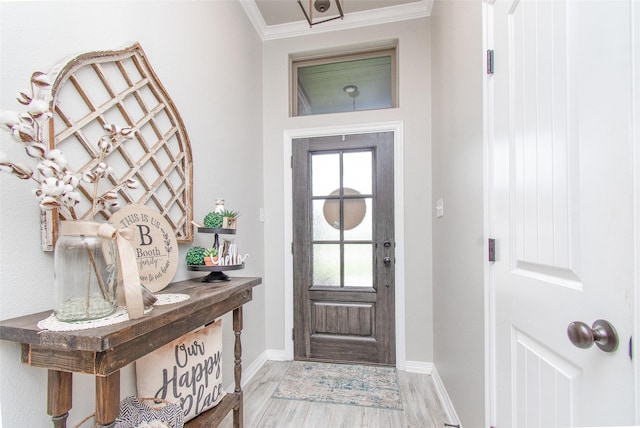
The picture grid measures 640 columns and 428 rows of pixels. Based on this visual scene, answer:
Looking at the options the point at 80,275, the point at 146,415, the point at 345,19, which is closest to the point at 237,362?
the point at 146,415

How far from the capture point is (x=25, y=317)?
0.81m

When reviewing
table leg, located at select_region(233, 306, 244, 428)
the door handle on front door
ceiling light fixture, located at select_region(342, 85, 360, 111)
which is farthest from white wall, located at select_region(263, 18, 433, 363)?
the door handle on front door

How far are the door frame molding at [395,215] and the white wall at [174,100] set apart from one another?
23cm

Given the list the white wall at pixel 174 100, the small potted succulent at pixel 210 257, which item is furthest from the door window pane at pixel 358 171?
the small potted succulent at pixel 210 257

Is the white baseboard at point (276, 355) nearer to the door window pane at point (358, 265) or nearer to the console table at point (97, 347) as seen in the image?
the door window pane at point (358, 265)

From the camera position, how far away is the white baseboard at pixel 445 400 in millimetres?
1675

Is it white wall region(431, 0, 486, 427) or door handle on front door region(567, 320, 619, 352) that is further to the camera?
white wall region(431, 0, 486, 427)

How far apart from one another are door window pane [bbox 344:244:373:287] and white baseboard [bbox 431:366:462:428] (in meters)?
0.83

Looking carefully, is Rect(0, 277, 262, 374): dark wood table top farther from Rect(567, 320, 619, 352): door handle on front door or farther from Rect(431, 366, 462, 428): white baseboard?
Rect(431, 366, 462, 428): white baseboard

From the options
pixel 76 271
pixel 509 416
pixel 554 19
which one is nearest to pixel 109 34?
pixel 76 271

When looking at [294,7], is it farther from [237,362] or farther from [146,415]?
[146,415]

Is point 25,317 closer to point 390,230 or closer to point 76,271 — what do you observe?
point 76,271

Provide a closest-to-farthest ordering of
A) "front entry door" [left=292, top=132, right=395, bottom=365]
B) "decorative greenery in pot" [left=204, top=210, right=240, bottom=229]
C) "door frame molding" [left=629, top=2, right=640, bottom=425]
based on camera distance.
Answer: "door frame molding" [left=629, top=2, right=640, bottom=425] < "decorative greenery in pot" [left=204, top=210, right=240, bottom=229] < "front entry door" [left=292, top=132, right=395, bottom=365]

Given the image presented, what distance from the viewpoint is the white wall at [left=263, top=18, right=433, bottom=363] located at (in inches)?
94.3
